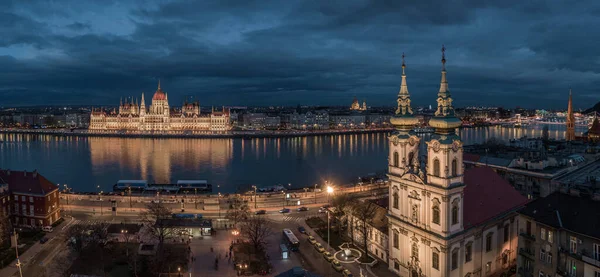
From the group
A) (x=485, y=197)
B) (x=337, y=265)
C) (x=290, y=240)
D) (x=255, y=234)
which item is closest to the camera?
(x=485, y=197)

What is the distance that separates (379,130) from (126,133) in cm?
5830

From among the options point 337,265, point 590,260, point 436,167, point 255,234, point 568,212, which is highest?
point 436,167

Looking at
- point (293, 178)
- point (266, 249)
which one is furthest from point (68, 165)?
point (266, 249)

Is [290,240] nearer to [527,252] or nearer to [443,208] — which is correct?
[443,208]

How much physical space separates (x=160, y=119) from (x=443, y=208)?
97.7 m

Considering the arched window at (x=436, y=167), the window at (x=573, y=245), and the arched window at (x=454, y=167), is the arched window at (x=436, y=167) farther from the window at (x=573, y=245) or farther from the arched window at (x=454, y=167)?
the window at (x=573, y=245)

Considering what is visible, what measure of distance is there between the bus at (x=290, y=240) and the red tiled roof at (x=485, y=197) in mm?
6963

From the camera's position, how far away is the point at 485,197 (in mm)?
15844

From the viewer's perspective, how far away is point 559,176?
2348 centimetres

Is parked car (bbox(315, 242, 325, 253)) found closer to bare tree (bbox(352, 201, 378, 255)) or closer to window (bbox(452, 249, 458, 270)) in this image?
bare tree (bbox(352, 201, 378, 255))

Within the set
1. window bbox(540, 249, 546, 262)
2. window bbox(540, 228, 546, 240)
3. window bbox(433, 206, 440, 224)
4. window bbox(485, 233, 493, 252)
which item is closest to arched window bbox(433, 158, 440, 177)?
window bbox(433, 206, 440, 224)

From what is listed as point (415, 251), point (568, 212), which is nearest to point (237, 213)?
point (415, 251)

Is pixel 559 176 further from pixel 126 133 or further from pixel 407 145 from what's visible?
pixel 126 133

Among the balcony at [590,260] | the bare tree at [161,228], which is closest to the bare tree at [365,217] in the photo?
the balcony at [590,260]
